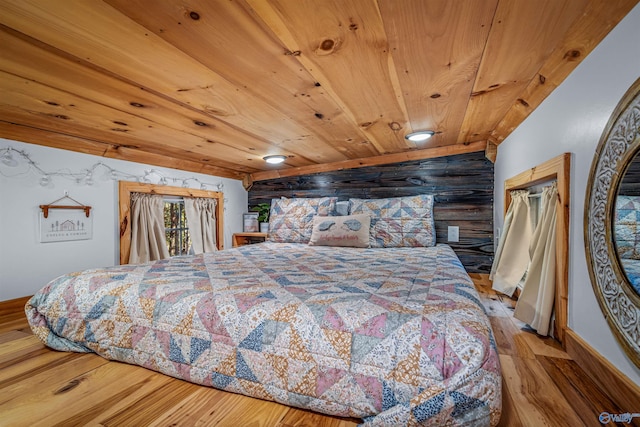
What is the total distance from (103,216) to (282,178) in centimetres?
211

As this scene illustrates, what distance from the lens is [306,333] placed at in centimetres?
101

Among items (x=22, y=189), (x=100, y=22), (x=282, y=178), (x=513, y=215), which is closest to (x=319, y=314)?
(x=100, y=22)

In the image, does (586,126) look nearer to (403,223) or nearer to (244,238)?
(403,223)

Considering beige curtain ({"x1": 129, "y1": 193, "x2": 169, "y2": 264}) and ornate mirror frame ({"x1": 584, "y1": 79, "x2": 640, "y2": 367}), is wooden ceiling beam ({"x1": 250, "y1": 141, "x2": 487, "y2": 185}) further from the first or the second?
ornate mirror frame ({"x1": 584, "y1": 79, "x2": 640, "y2": 367})

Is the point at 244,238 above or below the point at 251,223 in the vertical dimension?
below

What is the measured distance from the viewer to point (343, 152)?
306cm

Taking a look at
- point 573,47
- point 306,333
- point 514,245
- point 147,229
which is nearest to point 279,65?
point 306,333

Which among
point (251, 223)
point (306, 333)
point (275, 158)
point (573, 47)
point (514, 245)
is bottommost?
point (306, 333)

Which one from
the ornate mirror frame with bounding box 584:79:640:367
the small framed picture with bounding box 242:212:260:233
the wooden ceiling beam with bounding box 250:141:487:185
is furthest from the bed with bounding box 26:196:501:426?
the small framed picture with bounding box 242:212:260:233

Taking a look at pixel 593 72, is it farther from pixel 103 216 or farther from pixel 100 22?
pixel 103 216

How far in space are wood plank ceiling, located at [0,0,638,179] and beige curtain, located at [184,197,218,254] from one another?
125cm

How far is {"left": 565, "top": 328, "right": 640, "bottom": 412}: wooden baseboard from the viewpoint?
3.19 ft

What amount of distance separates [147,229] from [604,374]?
3.58 metres

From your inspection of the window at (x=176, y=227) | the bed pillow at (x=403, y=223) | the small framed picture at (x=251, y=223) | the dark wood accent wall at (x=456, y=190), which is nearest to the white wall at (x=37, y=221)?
the window at (x=176, y=227)
